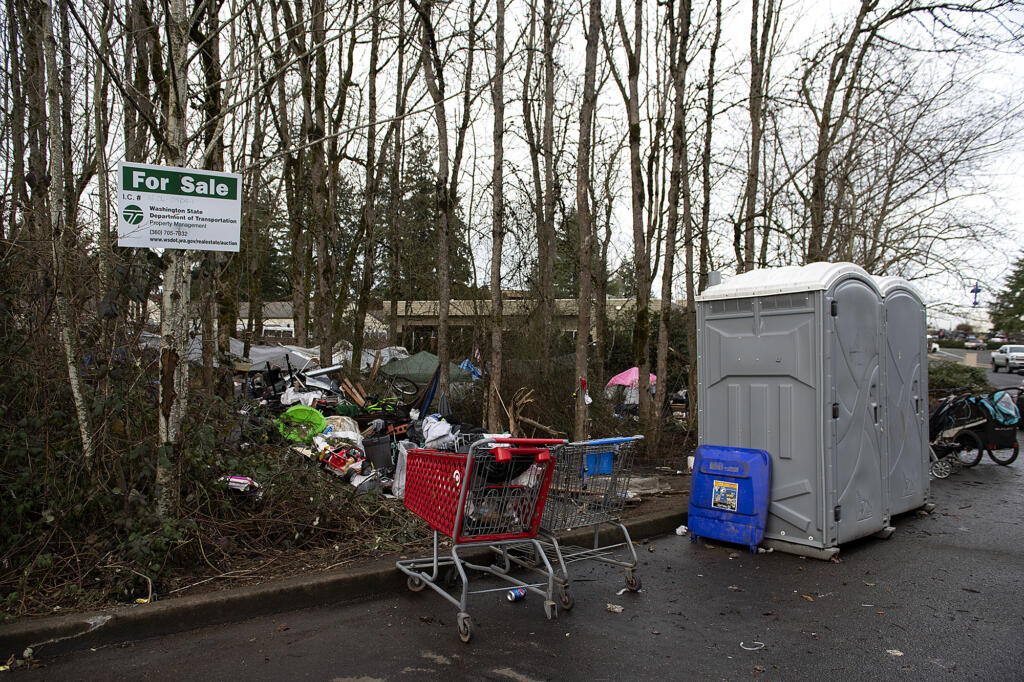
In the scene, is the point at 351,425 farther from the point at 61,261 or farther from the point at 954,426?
the point at 954,426

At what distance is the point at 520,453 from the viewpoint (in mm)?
4426

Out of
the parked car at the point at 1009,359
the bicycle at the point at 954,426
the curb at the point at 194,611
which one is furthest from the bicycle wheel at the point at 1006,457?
the parked car at the point at 1009,359

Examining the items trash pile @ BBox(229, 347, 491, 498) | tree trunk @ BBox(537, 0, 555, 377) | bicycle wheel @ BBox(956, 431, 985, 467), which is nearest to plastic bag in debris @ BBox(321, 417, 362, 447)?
trash pile @ BBox(229, 347, 491, 498)

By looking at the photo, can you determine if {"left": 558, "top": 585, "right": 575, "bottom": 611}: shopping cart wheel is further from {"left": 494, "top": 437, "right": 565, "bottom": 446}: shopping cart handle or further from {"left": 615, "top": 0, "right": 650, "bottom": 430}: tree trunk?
{"left": 615, "top": 0, "right": 650, "bottom": 430}: tree trunk

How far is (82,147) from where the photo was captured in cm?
653

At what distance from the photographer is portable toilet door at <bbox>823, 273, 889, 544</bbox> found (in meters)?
6.05

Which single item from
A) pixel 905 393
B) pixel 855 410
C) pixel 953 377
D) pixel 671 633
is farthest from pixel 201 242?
pixel 953 377

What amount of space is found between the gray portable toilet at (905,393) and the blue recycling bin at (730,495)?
165 centimetres

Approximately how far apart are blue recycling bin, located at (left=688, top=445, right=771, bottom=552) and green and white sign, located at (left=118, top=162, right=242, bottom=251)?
465 cm

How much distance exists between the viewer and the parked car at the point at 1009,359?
42406mm

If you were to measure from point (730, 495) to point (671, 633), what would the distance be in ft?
7.94

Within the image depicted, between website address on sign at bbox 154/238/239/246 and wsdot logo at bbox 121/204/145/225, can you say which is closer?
wsdot logo at bbox 121/204/145/225

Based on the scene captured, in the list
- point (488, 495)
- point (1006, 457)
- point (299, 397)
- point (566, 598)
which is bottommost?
point (1006, 457)

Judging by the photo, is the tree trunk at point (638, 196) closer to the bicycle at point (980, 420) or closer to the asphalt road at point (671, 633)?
the bicycle at point (980, 420)
